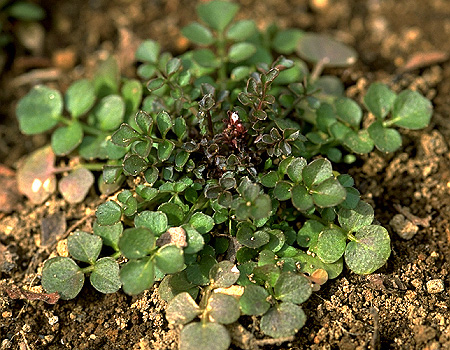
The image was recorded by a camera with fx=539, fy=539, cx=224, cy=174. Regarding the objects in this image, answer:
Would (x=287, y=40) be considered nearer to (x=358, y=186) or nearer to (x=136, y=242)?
(x=358, y=186)

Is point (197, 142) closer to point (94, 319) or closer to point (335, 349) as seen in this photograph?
point (94, 319)

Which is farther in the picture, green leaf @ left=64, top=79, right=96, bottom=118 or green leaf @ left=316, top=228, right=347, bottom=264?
green leaf @ left=64, top=79, right=96, bottom=118

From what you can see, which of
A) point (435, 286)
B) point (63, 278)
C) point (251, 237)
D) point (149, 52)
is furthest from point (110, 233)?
point (435, 286)

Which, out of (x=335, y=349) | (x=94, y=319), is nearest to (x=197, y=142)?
(x=94, y=319)

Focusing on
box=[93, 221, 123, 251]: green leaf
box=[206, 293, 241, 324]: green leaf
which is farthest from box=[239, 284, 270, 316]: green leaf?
box=[93, 221, 123, 251]: green leaf

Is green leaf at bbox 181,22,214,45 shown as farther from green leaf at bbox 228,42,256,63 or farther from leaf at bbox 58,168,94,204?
leaf at bbox 58,168,94,204

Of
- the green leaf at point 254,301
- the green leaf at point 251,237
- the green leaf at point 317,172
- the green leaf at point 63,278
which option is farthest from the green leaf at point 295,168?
the green leaf at point 63,278
